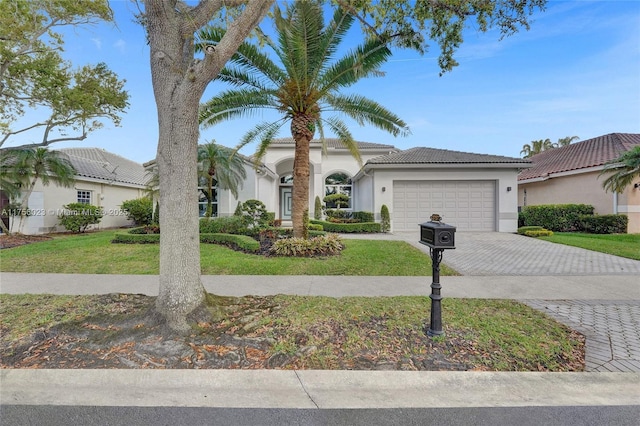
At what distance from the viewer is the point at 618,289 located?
19.7 feet

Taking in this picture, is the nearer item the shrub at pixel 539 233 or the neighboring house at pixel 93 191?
the shrub at pixel 539 233

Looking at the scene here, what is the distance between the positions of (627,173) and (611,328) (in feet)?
46.7

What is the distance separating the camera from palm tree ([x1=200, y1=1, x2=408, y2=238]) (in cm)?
860

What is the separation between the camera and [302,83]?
937 centimetres

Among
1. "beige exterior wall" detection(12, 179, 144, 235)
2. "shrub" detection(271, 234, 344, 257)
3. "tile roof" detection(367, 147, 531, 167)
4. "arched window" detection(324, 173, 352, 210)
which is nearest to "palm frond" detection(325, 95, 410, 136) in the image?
"shrub" detection(271, 234, 344, 257)

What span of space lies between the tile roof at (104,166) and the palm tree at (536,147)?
47154 millimetres

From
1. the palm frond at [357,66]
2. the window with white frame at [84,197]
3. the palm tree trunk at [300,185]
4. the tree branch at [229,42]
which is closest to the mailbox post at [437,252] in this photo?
the tree branch at [229,42]

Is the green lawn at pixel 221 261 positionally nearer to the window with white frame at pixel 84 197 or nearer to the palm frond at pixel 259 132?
the palm frond at pixel 259 132

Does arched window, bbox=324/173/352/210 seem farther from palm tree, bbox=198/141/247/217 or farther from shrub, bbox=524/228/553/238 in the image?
shrub, bbox=524/228/553/238

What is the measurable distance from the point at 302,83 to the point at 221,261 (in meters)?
5.89

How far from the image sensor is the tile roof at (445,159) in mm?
15320

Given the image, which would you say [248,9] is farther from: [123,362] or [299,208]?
[299,208]

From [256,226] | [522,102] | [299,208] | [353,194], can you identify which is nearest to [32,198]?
[256,226]

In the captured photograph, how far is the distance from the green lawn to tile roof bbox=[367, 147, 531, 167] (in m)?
6.81
